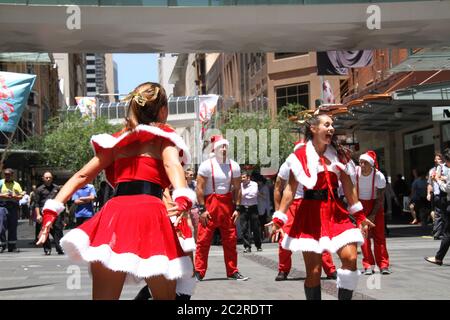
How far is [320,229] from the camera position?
7.17 m

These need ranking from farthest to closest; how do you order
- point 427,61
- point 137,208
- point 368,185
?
point 427,61 → point 368,185 → point 137,208

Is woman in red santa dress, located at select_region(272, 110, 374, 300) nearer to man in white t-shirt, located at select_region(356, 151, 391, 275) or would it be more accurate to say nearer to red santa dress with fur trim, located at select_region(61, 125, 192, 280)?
red santa dress with fur trim, located at select_region(61, 125, 192, 280)

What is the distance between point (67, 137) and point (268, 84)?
15299 mm

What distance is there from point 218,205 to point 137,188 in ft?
21.5

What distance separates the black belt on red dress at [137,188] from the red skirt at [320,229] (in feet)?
6.95

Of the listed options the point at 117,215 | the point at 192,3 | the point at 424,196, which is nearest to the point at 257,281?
the point at 117,215

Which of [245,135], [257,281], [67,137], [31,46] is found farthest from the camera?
[67,137]

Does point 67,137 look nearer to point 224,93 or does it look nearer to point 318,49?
point 224,93

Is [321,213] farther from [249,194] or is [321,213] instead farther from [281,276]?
[249,194]

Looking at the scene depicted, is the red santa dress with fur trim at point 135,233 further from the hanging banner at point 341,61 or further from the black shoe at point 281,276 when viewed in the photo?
the hanging banner at point 341,61

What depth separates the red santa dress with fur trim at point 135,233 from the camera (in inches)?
201

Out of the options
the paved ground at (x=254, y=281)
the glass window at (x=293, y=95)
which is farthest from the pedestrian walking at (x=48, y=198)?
the glass window at (x=293, y=95)

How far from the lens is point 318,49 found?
72.2 ft


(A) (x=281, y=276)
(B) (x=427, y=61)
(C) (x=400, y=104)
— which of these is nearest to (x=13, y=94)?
(C) (x=400, y=104)
